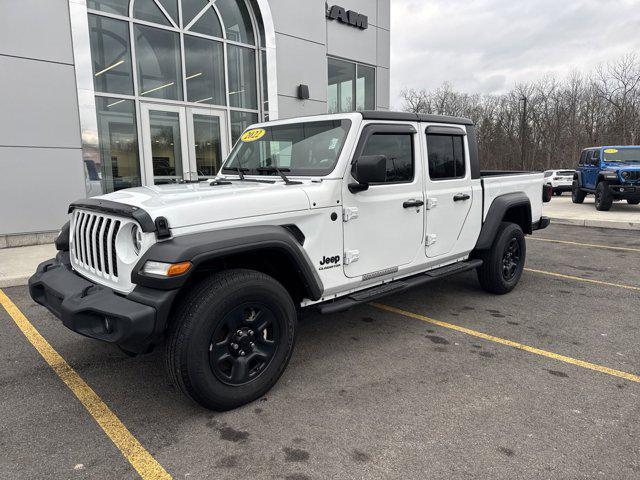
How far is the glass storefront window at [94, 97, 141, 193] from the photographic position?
905 centimetres

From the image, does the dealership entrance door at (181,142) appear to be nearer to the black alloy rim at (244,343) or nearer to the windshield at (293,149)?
the windshield at (293,149)

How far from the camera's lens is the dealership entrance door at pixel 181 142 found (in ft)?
31.8

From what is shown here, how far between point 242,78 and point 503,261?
27.9 feet

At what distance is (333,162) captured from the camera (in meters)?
3.56

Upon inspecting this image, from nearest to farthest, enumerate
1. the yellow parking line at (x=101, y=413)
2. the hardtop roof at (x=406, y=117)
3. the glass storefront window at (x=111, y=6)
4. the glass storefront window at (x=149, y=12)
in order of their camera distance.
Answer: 1. the yellow parking line at (x=101, y=413)
2. the hardtop roof at (x=406, y=117)
3. the glass storefront window at (x=111, y=6)
4. the glass storefront window at (x=149, y=12)

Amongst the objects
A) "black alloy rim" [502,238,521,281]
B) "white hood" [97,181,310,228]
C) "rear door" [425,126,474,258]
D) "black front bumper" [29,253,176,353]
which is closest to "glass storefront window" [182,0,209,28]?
"rear door" [425,126,474,258]

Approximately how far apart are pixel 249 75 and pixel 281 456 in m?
10.6

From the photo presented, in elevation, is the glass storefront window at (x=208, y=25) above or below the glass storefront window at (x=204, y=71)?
above

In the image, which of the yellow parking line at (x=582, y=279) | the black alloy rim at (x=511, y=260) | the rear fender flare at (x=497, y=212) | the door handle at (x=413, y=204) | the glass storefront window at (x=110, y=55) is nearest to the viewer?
the door handle at (x=413, y=204)

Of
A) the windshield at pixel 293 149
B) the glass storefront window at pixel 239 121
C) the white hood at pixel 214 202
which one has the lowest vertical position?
the white hood at pixel 214 202

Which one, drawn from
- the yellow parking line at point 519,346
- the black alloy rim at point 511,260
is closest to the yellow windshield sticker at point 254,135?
the yellow parking line at point 519,346

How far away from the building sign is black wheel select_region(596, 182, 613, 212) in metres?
8.69

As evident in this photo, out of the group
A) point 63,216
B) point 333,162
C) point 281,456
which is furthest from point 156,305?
point 63,216

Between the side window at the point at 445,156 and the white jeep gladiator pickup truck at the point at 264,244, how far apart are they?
0.05 ft
